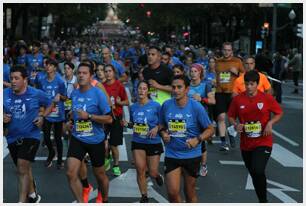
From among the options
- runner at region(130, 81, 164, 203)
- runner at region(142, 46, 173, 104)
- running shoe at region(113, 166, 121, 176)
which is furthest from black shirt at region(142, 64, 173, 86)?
running shoe at region(113, 166, 121, 176)

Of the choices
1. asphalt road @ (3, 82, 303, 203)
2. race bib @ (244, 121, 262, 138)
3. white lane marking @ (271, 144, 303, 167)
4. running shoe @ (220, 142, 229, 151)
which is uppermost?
race bib @ (244, 121, 262, 138)

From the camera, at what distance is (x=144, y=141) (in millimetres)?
8836

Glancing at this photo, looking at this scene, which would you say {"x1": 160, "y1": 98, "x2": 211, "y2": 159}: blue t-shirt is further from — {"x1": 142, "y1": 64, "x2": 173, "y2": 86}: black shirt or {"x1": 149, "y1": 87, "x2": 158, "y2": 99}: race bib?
{"x1": 142, "y1": 64, "x2": 173, "y2": 86}: black shirt

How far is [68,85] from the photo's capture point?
1163 centimetres

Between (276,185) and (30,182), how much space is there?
→ 3.43 m

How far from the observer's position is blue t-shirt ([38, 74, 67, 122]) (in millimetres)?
11109

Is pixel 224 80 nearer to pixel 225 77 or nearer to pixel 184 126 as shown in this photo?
pixel 225 77

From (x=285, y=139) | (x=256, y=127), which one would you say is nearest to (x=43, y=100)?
(x=256, y=127)

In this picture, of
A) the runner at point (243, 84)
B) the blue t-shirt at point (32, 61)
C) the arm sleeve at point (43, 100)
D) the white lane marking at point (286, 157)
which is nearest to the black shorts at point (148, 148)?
the arm sleeve at point (43, 100)

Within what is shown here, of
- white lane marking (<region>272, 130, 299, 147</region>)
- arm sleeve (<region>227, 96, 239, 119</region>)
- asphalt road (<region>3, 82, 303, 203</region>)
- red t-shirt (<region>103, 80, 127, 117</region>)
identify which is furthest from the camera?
white lane marking (<region>272, 130, 299, 147</region>)

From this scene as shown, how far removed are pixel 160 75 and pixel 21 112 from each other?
2.59 meters

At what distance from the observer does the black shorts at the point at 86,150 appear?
26.1ft

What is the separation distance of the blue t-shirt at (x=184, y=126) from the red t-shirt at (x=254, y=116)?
91 cm

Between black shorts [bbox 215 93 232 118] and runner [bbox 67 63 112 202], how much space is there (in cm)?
544
